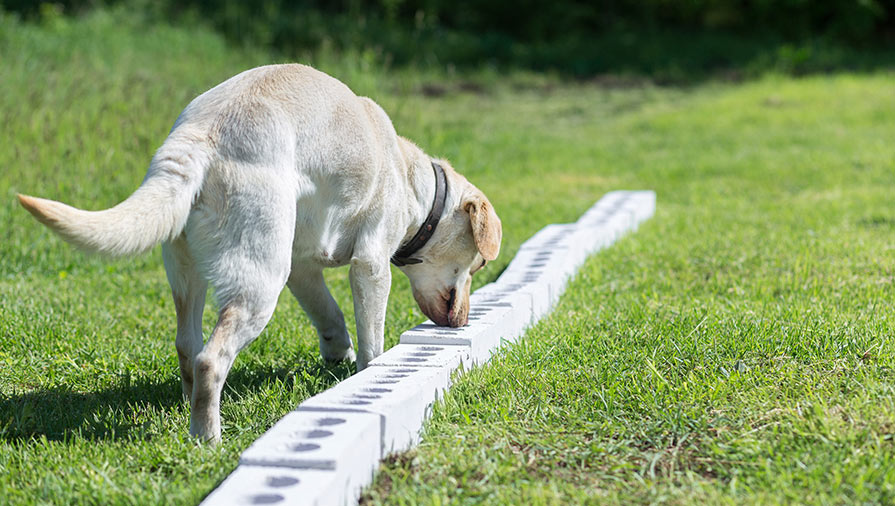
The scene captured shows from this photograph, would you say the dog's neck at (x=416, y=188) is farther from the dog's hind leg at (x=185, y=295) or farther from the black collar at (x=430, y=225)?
the dog's hind leg at (x=185, y=295)

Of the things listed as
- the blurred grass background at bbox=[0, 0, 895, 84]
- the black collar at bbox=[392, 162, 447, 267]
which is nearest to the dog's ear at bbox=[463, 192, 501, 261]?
the black collar at bbox=[392, 162, 447, 267]

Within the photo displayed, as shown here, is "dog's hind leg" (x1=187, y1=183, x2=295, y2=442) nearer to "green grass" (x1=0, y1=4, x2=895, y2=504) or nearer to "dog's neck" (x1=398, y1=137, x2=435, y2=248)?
"green grass" (x1=0, y1=4, x2=895, y2=504)

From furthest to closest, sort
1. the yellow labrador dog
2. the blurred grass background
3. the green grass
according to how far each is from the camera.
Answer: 1. the blurred grass background
2. the yellow labrador dog
3. the green grass

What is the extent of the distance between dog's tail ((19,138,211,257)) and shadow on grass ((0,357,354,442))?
85cm

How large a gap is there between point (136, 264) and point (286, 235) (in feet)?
→ 12.4

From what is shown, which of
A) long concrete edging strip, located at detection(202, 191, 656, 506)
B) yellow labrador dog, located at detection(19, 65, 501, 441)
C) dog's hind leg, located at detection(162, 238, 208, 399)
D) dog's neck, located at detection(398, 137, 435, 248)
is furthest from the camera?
dog's neck, located at detection(398, 137, 435, 248)

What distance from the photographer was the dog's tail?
283cm

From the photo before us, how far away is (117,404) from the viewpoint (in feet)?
12.8

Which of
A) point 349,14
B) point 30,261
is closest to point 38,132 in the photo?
point 30,261

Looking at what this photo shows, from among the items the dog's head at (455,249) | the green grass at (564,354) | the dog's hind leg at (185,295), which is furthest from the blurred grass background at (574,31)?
the dog's hind leg at (185,295)

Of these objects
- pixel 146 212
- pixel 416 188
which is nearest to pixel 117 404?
pixel 146 212

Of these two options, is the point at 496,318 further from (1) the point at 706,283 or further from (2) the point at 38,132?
(2) the point at 38,132

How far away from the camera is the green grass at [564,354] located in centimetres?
295

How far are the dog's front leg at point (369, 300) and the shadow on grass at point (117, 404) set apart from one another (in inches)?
10.3
